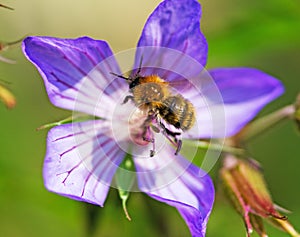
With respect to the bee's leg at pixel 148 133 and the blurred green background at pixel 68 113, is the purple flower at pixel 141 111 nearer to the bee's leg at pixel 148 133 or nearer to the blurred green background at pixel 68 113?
the bee's leg at pixel 148 133

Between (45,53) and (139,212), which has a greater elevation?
(45,53)

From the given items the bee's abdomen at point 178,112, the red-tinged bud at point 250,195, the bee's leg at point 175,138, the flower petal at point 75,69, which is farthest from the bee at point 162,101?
the red-tinged bud at point 250,195

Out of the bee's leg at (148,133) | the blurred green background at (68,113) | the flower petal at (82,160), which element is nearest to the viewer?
the flower petal at (82,160)

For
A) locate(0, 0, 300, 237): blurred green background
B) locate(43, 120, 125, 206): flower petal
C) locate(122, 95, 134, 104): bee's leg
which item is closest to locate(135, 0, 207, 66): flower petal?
locate(122, 95, 134, 104): bee's leg

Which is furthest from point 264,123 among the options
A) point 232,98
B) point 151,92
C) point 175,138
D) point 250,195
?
point 151,92

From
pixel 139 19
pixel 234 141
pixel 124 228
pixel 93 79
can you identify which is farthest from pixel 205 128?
pixel 139 19

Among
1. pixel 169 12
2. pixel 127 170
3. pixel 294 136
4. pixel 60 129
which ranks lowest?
pixel 294 136

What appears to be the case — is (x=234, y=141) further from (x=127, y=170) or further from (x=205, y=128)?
(x=127, y=170)

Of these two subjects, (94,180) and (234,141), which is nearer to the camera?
(94,180)
